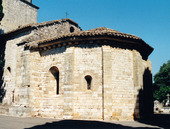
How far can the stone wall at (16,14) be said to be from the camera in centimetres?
2072

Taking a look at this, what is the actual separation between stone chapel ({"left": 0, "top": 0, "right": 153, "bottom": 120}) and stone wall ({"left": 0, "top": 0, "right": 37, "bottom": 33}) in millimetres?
7702

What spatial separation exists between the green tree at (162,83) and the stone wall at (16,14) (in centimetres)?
2223

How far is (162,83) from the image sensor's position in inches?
1326

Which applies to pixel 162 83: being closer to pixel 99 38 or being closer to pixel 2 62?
pixel 99 38

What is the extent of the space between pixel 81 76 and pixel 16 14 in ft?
47.4

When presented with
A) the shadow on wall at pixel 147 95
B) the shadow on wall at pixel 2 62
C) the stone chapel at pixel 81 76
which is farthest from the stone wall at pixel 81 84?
the shadow on wall at pixel 2 62

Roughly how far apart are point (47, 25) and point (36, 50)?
8.06ft

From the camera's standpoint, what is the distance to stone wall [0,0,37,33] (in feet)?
68.0

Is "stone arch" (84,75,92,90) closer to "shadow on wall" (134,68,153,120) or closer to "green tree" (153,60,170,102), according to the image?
"shadow on wall" (134,68,153,120)

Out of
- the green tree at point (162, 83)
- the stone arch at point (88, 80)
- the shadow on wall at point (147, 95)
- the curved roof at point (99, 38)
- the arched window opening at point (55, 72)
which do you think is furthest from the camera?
the green tree at point (162, 83)

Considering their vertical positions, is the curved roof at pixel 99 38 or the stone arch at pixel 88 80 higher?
the curved roof at pixel 99 38

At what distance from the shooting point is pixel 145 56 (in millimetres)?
14719

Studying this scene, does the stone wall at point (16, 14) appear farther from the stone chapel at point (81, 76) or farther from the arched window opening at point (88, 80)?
the arched window opening at point (88, 80)

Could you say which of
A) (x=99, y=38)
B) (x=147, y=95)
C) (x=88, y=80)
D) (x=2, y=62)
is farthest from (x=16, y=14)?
(x=147, y=95)
